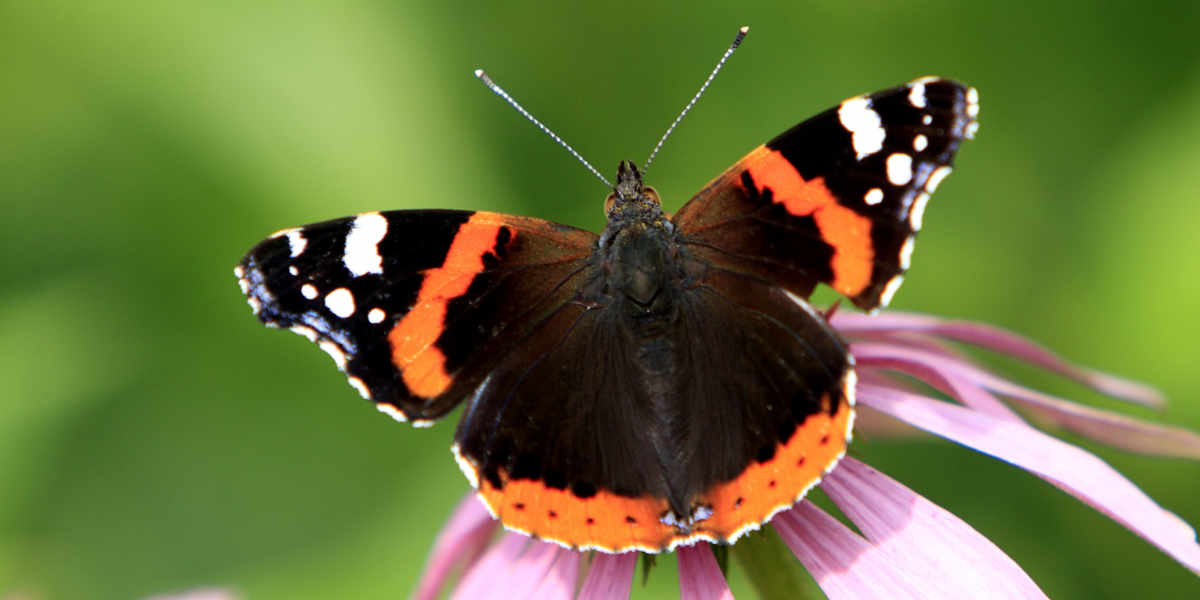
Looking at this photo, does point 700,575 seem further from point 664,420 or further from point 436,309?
point 436,309

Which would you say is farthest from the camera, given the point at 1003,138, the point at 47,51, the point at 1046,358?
the point at 47,51

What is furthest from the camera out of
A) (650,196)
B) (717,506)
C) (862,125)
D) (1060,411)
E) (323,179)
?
(323,179)

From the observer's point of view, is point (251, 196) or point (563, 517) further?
point (251, 196)

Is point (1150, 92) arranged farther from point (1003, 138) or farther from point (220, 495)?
point (220, 495)

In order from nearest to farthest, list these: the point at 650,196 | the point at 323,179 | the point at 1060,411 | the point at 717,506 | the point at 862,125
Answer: the point at 717,506, the point at 862,125, the point at 1060,411, the point at 650,196, the point at 323,179

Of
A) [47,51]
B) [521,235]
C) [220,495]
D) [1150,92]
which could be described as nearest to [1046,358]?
[521,235]

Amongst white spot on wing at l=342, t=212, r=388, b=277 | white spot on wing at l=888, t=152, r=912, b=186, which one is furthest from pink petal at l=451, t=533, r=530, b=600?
white spot on wing at l=888, t=152, r=912, b=186

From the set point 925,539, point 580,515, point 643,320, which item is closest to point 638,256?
point 643,320
